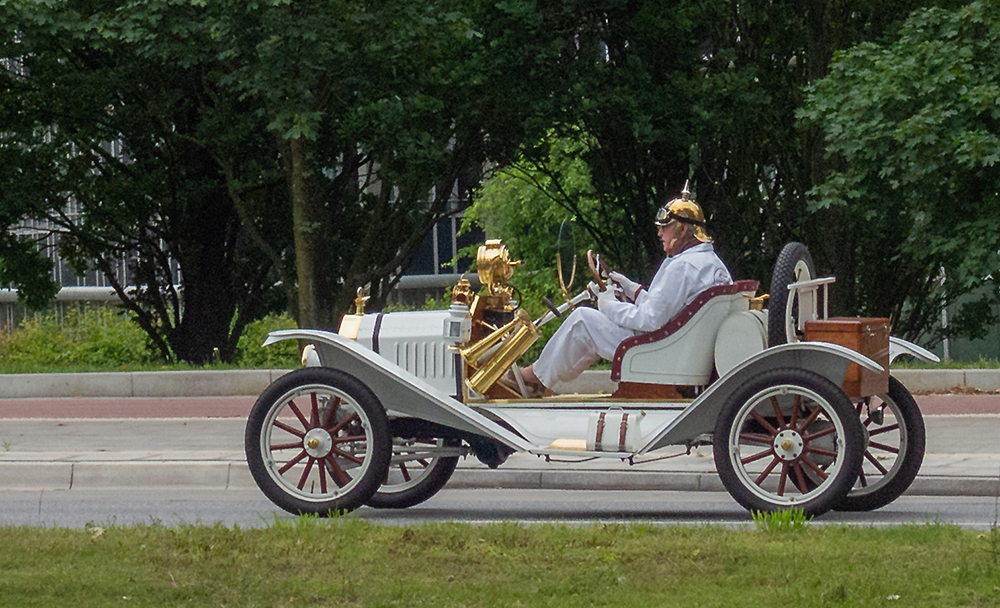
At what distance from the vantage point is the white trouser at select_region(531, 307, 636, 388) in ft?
28.5

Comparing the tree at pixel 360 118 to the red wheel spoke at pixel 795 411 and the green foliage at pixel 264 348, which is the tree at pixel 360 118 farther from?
the red wheel spoke at pixel 795 411

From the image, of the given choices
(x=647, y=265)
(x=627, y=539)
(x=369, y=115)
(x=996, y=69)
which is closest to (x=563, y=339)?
(x=627, y=539)

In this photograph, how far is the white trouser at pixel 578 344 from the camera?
28.5 ft

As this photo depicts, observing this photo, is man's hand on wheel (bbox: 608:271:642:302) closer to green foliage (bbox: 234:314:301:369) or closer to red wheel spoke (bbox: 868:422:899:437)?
red wheel spoke (bbox: 868:422:899:437)

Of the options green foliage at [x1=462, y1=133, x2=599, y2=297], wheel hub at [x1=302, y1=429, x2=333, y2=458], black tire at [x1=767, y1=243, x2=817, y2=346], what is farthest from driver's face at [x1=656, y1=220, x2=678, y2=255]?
green foliage at [x1=462, y1=133, x2=599, y2=297]

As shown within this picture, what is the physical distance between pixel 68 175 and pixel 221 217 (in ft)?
7.28

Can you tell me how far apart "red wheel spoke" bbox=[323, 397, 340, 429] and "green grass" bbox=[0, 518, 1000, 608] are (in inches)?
44.2

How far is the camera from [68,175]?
2223cm

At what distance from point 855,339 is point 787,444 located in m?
0.65

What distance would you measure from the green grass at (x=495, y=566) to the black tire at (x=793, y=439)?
0.66 meters

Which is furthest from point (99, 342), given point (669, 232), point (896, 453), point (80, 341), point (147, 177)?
point (896, 453)

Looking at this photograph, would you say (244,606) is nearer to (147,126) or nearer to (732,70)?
(732,70)

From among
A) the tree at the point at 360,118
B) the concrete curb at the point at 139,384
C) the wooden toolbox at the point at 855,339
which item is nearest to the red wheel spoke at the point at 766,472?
the wooden toolbox at the point at 855,339

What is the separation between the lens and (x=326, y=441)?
345 inches
